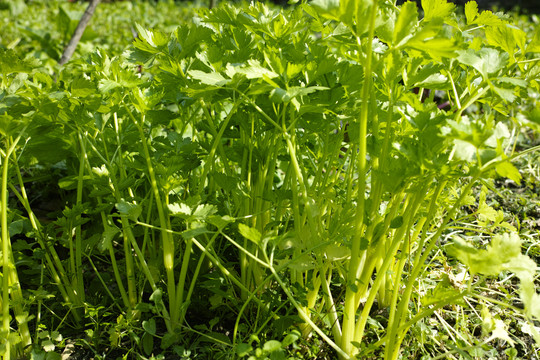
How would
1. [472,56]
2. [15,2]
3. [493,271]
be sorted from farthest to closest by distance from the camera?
[15,2]
[472,56]
[493,271]

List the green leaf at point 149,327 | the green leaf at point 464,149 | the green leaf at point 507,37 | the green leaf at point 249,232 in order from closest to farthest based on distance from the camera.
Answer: the green leaf at point 464,149 < the green leaf at point 249,232 < the green leaf at point 507,37 < the green leaf at point 149,327

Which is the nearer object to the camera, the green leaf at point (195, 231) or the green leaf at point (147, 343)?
the green leaf at point (195, 231)

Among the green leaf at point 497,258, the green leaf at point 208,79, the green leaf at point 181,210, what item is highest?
the green leaf at point 208,79

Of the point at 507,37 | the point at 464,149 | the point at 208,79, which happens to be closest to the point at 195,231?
the point at 208,79

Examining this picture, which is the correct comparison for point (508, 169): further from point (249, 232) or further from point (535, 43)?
point (249, 232)

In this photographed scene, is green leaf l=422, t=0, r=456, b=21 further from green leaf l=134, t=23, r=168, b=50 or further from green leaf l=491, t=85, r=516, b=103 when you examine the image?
green leaf l=134, t=23, r=168, b=50

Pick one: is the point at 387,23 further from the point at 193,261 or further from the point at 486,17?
the point at 193,261

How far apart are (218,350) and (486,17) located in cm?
105

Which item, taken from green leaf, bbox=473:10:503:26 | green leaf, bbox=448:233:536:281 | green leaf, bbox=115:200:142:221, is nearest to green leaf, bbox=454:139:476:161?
green leaf, bbox=448:233:536:281

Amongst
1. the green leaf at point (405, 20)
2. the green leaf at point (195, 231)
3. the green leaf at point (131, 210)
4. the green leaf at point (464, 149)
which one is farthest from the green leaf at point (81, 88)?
the green leaf at point (464, 149)

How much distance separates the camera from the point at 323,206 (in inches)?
52.2

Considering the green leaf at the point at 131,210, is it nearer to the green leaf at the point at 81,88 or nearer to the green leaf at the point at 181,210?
the green leaf at the point at 181,210

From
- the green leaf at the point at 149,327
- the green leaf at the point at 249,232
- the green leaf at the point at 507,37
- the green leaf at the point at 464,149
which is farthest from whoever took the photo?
the green leaf at the point at 149,327

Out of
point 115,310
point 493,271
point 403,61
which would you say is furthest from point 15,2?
point 493,271
